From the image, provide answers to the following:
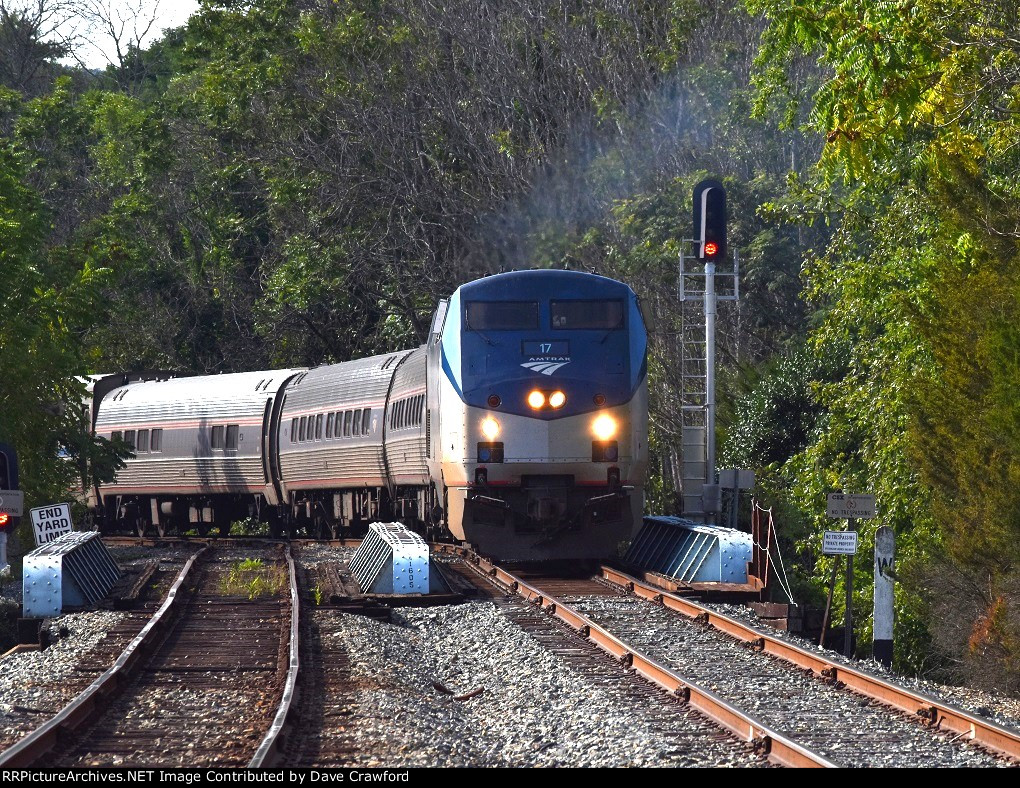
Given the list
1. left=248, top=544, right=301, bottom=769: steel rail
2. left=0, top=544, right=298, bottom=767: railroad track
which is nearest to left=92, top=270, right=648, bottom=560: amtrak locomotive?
left=0, top=544, right=298, bottom=767: railroad track

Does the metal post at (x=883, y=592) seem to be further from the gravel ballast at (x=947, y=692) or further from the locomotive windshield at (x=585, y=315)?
the locomotive windshield at (x=585, y=315)

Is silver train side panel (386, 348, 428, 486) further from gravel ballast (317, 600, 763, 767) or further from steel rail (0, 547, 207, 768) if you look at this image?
gravel ballast (317, 600, 763, 767)

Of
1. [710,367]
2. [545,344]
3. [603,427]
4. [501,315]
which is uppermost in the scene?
[501,315]

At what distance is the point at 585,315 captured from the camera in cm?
1806

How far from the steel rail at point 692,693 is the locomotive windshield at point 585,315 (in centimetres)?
344

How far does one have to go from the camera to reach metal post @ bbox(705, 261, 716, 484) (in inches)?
795

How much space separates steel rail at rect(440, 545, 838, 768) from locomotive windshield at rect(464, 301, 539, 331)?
3.26 m

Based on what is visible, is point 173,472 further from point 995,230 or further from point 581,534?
point 995,230

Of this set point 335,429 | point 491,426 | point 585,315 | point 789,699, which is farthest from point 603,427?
point 335,429

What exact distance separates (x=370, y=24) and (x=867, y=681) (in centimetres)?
2852

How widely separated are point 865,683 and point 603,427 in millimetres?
7540

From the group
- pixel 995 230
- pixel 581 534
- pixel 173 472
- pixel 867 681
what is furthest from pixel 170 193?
pixel 867 681

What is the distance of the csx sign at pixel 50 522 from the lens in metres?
18.5

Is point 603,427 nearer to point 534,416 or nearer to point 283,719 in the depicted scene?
point 534,416
